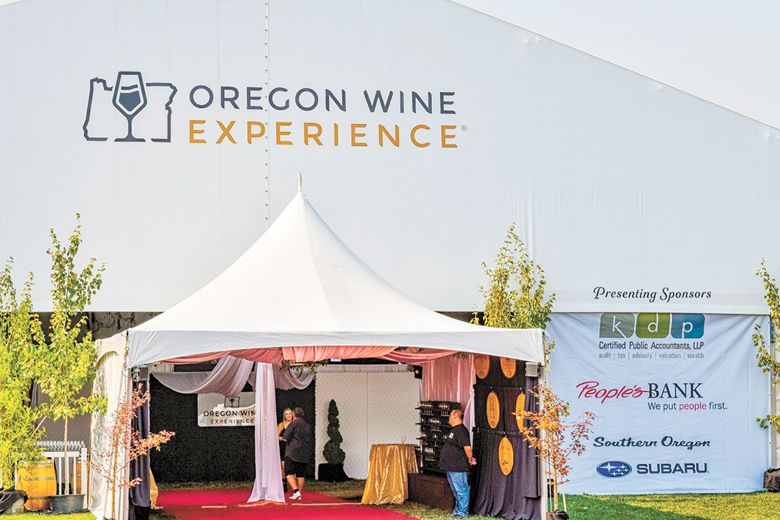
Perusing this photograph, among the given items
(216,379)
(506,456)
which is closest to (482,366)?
(506,456)

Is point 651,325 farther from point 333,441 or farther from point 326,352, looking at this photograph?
point 333,441

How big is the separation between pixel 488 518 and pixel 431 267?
3783mm

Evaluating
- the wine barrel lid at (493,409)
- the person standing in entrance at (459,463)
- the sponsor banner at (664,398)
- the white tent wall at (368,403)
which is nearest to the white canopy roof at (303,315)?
the wine barrel lid at (493,409)

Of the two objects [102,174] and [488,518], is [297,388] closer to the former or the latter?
[102,174]

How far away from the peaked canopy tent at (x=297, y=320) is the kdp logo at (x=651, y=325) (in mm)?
3261

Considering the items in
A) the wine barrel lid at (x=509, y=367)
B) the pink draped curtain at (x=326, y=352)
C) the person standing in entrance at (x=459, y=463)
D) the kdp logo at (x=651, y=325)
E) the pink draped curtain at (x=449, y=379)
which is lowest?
the person standing in entrance at (x=459, y=463)

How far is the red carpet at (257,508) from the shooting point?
1283cm

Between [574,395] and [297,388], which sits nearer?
[574,395]

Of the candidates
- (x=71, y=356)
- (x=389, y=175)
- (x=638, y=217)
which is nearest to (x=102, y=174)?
(x=71, y=356)

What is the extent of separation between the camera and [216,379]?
17391 mm

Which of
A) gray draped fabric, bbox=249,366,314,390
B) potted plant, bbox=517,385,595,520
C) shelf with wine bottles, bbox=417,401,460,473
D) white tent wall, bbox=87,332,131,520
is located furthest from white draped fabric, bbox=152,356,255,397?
potted plant, bbox=517,385,595,520

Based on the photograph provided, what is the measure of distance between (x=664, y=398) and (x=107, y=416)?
7107mm

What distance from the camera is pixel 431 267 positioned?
15.0 meters

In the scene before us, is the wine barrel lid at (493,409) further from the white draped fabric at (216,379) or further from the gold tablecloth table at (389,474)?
the white draped fabric at (216,379)
